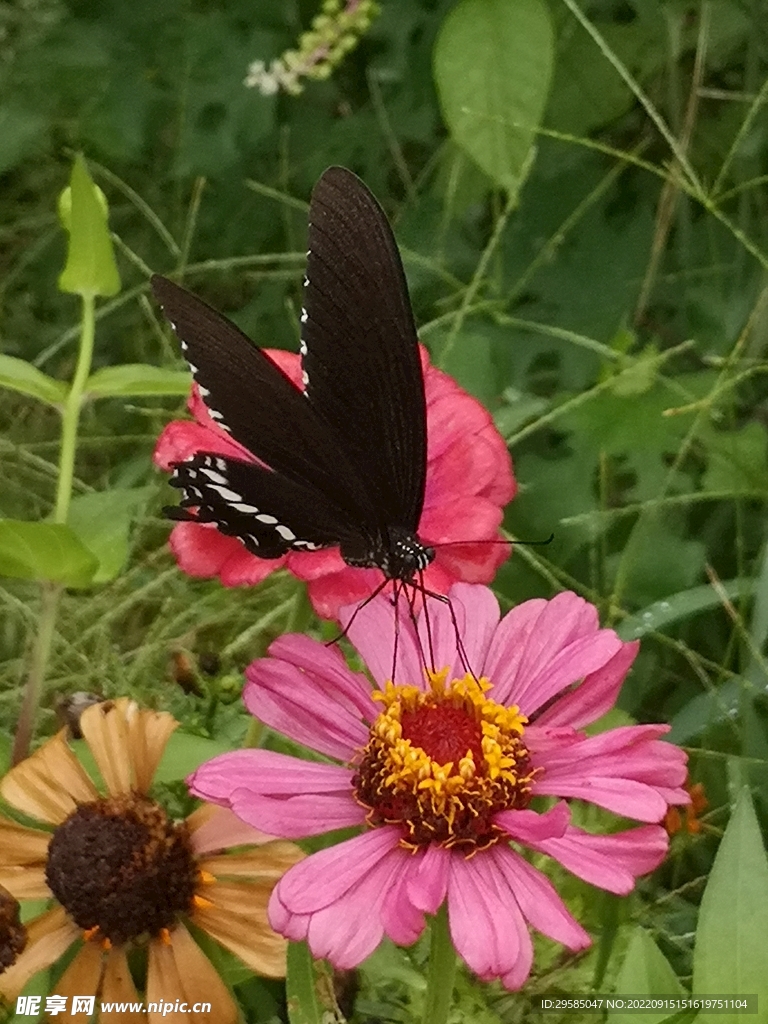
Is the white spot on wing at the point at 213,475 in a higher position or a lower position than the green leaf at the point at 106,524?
higher

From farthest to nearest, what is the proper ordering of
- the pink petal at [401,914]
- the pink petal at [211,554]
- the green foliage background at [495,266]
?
1. the green foliage background at [495,266]
2. the pink petal at [211,554]
3. the pink petal at [401,914]

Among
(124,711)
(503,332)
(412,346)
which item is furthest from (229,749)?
(503,332)

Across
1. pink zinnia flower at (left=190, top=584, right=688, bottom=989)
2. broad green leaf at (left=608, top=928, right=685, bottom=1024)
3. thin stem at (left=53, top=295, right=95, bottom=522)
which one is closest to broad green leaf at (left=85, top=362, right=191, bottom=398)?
thin stem at (left=53, top=295, right=95, bottom=522)

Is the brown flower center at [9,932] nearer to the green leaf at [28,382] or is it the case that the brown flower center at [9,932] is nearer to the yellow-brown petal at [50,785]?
the yellow-brown petal at [50,785]

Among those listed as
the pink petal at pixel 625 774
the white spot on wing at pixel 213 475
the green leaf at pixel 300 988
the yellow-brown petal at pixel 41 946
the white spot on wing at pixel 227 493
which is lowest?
the yellow-brown petal at pixel 41 946

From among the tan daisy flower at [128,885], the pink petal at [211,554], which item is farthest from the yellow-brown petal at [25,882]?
the pink petal at [211,554]

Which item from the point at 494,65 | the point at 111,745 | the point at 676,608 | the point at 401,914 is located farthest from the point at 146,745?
the point at 494,65
